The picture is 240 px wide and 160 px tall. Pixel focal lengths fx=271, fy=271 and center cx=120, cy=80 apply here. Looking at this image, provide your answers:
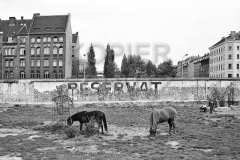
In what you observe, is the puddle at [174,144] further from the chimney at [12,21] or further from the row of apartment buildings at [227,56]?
the row of apartment buildings at [227,56]

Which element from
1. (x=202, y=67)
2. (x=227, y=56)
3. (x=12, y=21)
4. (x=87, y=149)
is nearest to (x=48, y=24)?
(x=12, y=21)

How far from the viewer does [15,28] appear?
64812mm

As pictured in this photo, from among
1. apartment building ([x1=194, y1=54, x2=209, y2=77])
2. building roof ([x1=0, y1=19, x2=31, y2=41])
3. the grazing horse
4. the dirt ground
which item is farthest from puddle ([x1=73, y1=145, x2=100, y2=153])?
apartment building ([x1=194, y1=54, x2=209, y2=77])

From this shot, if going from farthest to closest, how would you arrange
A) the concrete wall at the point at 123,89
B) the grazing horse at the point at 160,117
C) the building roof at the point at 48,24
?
the building roof at the point at 48,24 < the concrete wall at the point at 123,89 < the grazing horse at the point at 160,117

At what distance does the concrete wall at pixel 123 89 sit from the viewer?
135 ft

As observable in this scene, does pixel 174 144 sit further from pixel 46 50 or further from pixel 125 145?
pixel 46 50

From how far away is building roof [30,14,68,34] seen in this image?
62.1m

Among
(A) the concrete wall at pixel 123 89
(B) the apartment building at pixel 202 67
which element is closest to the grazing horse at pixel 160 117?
(A) the concrete wall at pixel 123 89

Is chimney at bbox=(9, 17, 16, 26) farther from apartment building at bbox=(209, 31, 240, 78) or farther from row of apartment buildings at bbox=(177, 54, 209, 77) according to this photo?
row of apartment buildings at bbox=(177, 54, 209, 77)

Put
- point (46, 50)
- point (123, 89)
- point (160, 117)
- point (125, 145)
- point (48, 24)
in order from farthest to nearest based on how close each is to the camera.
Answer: point (48, 24) < point (46, 50) < point (123, 89) < point (160, 117) < point (125, 145)

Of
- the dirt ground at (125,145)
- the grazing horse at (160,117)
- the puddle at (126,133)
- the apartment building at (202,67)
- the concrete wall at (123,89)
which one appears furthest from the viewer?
the apartment building at (202,67)

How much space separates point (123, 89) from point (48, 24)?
30.9 m

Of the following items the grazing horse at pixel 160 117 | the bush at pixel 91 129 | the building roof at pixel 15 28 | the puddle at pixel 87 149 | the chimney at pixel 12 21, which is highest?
the chimney at pixel 12 21

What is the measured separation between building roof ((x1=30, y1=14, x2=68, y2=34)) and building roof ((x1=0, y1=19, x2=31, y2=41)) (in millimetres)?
1923
